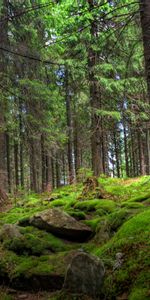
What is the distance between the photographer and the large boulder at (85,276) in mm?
4680

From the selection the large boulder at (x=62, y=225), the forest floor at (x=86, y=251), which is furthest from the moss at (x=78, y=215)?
the large boulder at (x=62, y=225)

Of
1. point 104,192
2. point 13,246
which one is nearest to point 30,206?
point 104,192

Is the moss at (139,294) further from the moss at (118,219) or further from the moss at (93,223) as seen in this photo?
the moss at (93,223)

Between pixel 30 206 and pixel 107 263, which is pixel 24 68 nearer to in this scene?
pixel 30 206

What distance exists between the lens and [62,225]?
23.1 ft

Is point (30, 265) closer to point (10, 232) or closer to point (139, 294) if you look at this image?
point (10, 232)

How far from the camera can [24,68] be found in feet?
44.9

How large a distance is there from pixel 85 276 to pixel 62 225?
2410 mm

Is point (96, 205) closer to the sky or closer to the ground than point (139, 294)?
closer to the sky

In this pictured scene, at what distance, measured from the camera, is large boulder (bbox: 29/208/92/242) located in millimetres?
6992

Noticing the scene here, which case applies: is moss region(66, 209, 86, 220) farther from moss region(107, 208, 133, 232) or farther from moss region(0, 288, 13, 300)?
moss region(0, 288, 13, 300)

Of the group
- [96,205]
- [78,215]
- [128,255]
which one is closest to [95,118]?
[96,205]

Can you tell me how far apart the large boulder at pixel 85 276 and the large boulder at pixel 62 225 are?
215cm

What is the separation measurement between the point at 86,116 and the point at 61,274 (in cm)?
1486
